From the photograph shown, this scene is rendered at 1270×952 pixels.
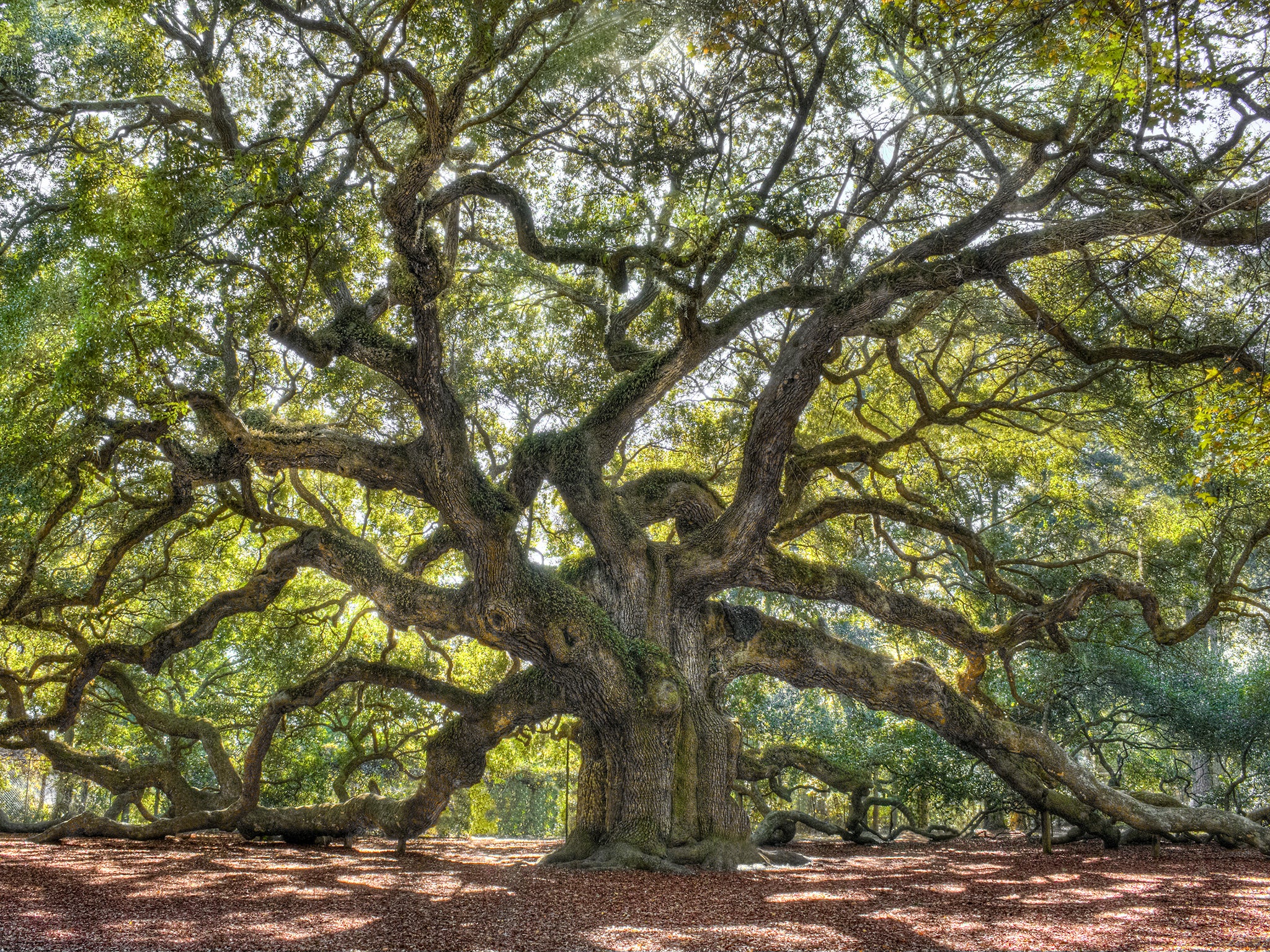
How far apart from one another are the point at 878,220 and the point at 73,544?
10.6m

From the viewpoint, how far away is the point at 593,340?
11109mm

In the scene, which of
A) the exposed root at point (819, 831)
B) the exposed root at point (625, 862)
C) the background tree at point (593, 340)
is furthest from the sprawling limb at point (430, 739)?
the exposed root at point (819, 831)

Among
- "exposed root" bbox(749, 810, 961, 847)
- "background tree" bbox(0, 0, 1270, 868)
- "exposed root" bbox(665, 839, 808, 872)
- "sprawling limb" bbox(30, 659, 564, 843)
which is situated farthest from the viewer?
"exposed root" bbox(749, 810, 961, 847)

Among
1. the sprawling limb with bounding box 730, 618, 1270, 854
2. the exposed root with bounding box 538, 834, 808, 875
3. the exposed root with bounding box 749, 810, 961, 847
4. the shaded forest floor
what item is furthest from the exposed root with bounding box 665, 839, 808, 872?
the exposed root with bounding box 749, 810, 961, 847

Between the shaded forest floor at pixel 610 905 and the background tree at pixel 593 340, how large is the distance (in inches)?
56.7

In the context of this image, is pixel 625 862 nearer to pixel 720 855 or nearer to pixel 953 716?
pixel 720 855

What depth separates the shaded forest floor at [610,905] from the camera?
13.7ft

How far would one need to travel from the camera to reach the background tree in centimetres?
697

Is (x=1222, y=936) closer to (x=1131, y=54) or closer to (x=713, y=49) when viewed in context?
(x=1131, y=54)

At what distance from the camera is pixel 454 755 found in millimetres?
9672

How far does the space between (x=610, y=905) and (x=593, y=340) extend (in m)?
7.49

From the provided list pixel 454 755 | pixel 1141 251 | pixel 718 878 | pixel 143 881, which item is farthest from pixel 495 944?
pixel 1141 251

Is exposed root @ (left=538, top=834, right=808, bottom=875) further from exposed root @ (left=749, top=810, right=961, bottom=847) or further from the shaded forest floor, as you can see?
exposed root @ (left=749, top=810, right=961, bottom=847)

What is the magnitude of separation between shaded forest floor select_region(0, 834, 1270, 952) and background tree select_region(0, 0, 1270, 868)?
4.73 ft
